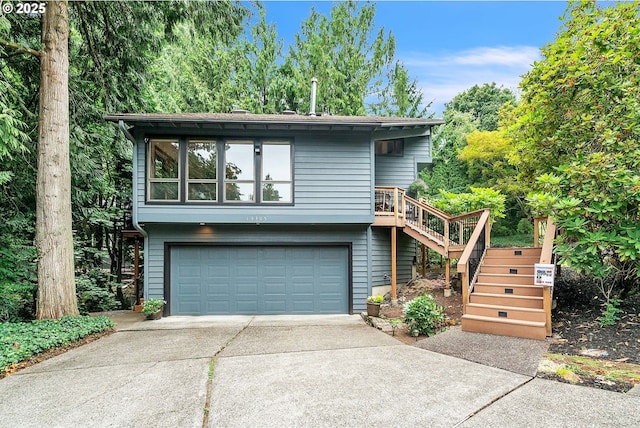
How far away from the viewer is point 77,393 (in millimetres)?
3281

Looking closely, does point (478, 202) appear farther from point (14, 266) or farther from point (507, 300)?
point (14, 266)

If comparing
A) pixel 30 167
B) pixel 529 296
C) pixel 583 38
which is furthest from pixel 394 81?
pixel 30 167

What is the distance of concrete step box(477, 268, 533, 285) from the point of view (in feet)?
18.2

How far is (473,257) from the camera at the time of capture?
6.08 m

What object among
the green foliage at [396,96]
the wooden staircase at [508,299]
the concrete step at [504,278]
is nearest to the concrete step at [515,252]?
the wooden staircase at [508,299]

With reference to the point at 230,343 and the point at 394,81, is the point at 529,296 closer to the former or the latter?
the point at 230,343

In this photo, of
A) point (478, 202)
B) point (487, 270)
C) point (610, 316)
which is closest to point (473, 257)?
point (487, 270)

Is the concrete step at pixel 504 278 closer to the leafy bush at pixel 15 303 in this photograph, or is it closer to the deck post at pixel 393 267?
the deck post at pixel 393 267

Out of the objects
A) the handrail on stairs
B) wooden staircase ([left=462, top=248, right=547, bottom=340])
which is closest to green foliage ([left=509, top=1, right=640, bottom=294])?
the handrail on stairs

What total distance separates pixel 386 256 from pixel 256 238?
362 centimetres

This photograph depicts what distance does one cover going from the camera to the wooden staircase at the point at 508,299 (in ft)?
15.4

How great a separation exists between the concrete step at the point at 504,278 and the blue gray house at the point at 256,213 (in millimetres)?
2545

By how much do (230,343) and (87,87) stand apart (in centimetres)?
778

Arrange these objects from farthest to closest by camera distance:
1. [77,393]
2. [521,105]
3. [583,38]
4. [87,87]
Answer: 1. [87,87]
2. [521,105]
3. [583,38]
4. [77,393]
